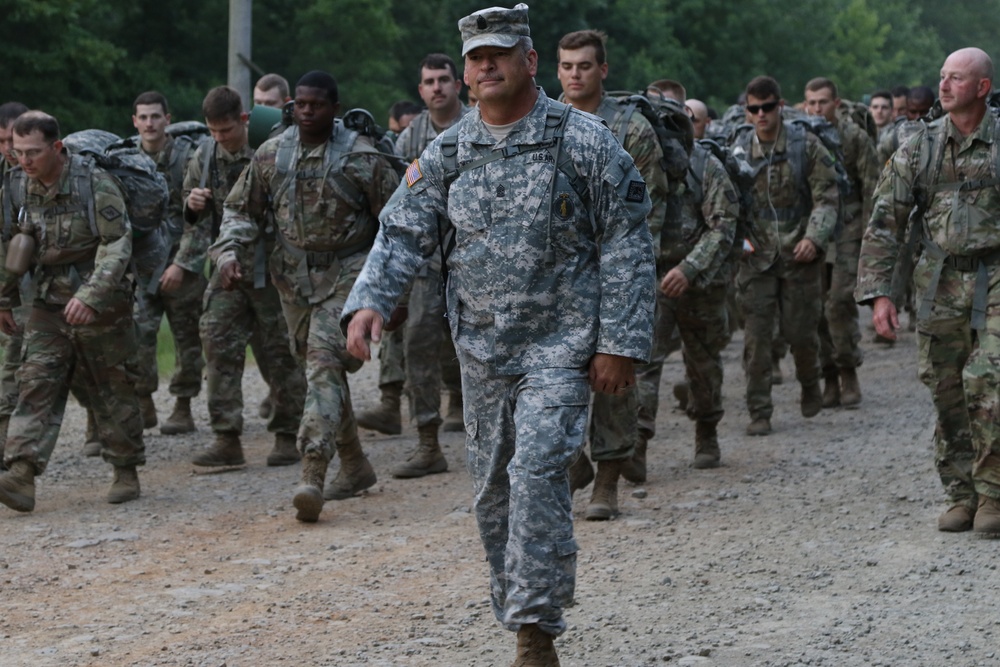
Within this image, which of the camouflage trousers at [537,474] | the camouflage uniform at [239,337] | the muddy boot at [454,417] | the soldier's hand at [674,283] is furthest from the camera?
the muddy boot at [454,417]

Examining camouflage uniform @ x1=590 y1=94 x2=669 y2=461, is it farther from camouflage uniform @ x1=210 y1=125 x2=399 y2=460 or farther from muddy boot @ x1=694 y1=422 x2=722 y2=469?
muddy boot @ x1=694 y1=422 x2=722 y2=469

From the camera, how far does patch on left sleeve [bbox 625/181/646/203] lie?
5.73 m

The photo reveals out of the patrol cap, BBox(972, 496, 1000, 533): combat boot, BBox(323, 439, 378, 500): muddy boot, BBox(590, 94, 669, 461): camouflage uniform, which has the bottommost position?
BBox(972, 496, 1000, 533): combat boot

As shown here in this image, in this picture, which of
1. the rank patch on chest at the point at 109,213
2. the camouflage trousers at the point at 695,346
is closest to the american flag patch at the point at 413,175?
the rank patch on chest at the point at 109,213

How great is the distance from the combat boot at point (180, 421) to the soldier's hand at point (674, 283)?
14.4ft

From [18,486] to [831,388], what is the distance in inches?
261

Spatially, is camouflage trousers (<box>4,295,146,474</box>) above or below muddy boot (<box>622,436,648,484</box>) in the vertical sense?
above

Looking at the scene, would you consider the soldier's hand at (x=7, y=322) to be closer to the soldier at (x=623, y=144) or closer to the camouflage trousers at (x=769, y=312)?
the soldier at (x=623, y=144)

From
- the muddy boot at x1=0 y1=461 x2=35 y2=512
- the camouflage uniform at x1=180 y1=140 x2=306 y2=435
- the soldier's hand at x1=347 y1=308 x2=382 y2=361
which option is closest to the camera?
the soldier's hand at x1=347 y1=308 x2=382 y2=361

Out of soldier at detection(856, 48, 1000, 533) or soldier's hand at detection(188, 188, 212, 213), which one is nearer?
soldier at detection(856, 48, 1000, 533)

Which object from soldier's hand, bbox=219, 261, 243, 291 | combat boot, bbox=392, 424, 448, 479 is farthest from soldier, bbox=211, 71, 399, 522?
combat boot, bbox=392, 424, 448, 479

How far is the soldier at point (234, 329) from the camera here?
10.8m

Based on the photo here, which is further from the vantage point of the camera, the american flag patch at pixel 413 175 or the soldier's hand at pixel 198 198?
the soldier's hand at pixel 198 198

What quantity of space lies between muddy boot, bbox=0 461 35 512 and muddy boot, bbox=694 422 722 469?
4.00m
